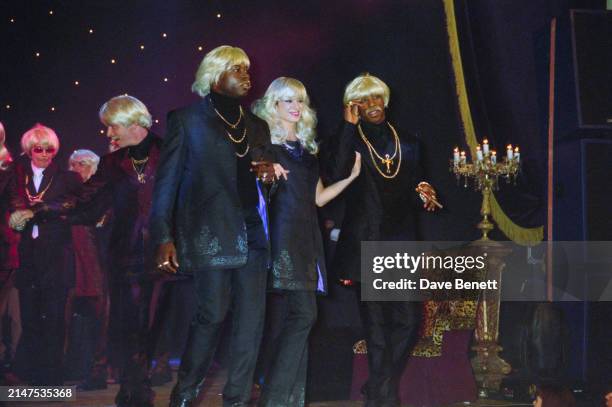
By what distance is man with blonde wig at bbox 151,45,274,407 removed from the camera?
12.8ft

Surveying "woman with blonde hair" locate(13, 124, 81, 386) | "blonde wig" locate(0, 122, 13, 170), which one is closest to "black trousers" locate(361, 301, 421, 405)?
"woman with blonde hair" locate(13, 124, 81, 386)

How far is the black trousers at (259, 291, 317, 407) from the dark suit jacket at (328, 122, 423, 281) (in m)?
0.59

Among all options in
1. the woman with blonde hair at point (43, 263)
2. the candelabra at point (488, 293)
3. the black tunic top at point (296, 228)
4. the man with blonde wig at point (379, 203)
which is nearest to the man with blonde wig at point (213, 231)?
the black tunic top at point (296, 228)

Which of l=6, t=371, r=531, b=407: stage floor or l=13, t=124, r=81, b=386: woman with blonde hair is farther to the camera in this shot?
l=13, t=124, r=81, b=386: woman with blonde hair

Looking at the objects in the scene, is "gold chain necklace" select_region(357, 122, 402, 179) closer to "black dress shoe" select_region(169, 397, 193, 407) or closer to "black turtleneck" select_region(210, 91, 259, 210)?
"black turtleneck" select_region(210, 91, 259, 210)

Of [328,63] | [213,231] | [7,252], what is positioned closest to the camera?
[213,231]

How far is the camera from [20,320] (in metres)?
5.96

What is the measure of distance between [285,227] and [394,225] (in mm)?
832

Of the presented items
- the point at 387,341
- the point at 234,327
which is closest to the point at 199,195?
the point at 234,327

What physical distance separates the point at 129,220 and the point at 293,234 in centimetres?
114

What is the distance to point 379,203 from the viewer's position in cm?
486

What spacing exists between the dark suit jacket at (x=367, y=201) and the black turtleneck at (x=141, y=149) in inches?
43.3

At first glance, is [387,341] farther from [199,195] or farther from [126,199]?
[126,199]

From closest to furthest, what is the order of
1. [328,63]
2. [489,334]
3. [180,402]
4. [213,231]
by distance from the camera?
[180,402] → [213,231] → [489,334] → [328,63]
